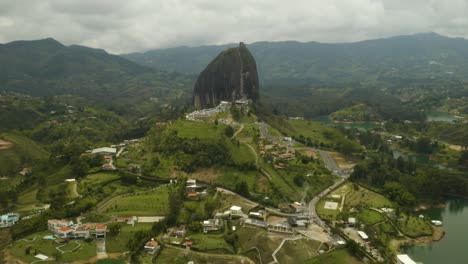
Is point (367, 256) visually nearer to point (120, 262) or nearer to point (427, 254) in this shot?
point (427, 254)

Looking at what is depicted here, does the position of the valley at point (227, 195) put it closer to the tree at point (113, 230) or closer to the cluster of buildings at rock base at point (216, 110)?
the tree at point (113, 230)

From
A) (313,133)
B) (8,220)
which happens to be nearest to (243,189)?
(8,220)

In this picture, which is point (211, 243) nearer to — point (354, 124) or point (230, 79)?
point (230, 79)

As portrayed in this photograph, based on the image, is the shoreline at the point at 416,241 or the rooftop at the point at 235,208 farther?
the rooftop at the point at 235,208

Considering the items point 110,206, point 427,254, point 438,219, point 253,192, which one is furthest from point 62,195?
point 438,219

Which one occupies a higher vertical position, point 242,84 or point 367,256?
point 242,84

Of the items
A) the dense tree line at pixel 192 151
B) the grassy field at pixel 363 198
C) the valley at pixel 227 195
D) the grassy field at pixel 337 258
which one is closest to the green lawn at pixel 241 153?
the valley at pixel 227 195
